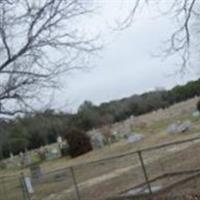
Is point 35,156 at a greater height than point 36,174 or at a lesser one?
greater

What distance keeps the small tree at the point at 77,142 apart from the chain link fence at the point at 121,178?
66.8ft

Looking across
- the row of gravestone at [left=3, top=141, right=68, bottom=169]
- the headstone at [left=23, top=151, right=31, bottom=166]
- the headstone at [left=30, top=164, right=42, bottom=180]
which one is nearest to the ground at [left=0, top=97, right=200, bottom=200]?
the headstone at [left=30, top=164, right=42, bottom=180]

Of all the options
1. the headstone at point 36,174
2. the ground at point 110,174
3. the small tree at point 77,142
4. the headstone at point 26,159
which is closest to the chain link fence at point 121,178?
the ground at point 110,174

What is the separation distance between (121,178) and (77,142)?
88.2 ft

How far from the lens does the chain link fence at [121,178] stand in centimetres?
1589

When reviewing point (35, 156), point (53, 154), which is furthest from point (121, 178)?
point (35, 156)

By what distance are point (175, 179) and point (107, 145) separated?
30636 millimetres

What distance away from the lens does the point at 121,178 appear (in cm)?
2025

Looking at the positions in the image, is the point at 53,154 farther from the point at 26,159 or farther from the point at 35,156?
the point at 35,156

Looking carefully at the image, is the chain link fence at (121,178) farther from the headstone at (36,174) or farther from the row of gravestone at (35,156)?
the row of gravestone at (35,156)

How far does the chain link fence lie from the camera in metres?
15.9

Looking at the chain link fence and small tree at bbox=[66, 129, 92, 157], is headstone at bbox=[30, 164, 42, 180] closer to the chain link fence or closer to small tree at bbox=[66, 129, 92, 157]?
the chain link fence

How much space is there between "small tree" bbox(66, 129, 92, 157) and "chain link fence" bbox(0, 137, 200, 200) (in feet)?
66.8

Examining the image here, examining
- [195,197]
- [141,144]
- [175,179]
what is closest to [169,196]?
[195,197]
